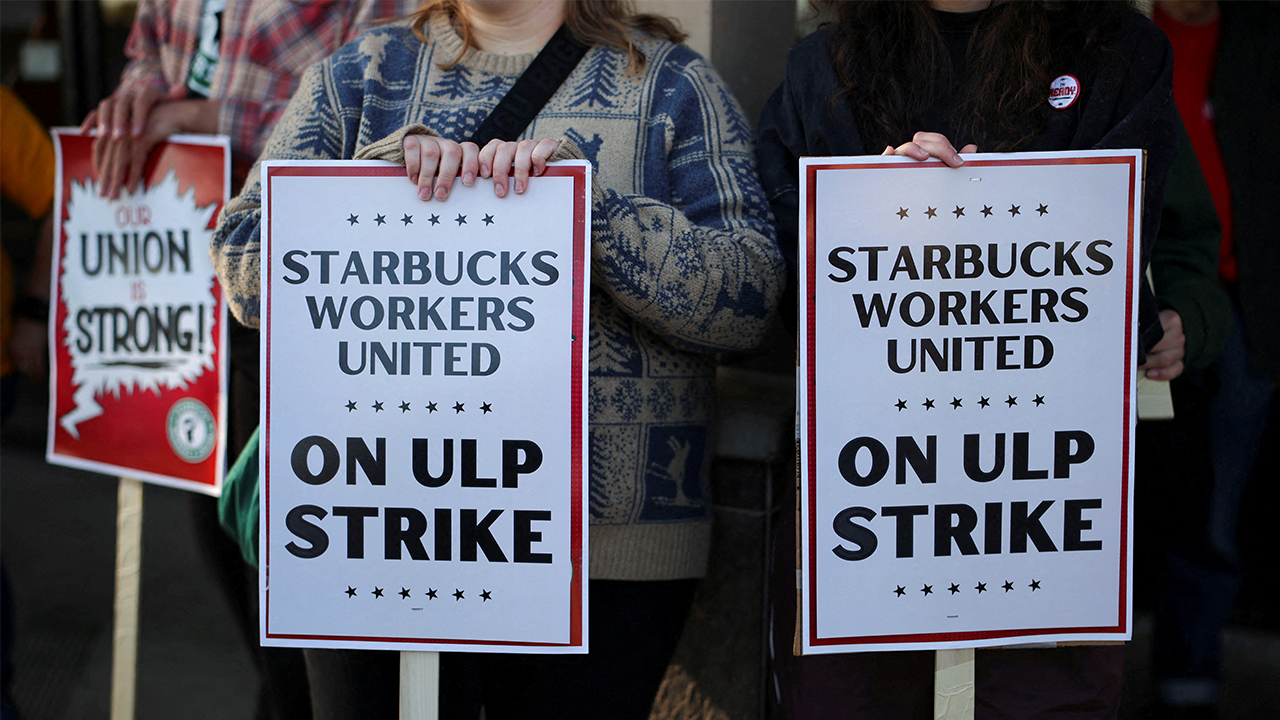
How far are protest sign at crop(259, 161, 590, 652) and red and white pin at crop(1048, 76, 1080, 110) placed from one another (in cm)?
76

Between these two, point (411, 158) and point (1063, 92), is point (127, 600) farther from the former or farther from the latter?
point (1063, 92)

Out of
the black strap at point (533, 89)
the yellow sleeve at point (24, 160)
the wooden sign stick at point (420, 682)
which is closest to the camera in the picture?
Answer: the wooden sign stick at point (420, 682)

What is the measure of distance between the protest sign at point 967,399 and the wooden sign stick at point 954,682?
49mm

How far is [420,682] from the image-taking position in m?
1.42

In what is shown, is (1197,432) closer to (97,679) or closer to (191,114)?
(191,114)

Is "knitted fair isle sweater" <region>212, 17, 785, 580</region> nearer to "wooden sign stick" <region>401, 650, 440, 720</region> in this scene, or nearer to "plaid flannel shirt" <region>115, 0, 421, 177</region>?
"wooden sign stick" <region>401, 650, 440, 720</region>

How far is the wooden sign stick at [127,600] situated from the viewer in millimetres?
2094

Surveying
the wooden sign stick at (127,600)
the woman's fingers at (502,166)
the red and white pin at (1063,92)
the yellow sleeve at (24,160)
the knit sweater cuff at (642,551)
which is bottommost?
the wooden sign stick at (127,600)

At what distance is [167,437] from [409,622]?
3.46 ft

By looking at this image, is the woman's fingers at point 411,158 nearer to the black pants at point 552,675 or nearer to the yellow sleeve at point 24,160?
the black pants at point 552,675

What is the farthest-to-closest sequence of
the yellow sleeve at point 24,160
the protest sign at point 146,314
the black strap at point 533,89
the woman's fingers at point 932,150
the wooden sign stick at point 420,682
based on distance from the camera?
the yellow sleeve at point 24,160
the protest sign at point 146,314
the black strap at point 533,89
the wooden sign stick at point 420,682
the woman's fingers at point 932,150

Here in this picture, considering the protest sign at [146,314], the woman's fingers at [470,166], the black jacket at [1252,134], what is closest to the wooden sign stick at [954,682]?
the woman's fingers at [470,166]

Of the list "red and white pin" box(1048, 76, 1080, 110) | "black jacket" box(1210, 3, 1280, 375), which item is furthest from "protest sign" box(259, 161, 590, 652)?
"black jacket" box(1210, 3, 1280, 375)

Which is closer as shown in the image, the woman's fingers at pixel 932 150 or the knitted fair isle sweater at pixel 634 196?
the woman's fingers at pixel 932 150
